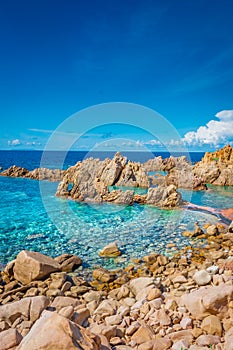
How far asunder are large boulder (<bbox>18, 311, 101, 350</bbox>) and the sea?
7.74 metres

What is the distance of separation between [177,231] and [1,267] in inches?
436

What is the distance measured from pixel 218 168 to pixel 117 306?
44245mm

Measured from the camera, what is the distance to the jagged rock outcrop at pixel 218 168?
4541 centimetres

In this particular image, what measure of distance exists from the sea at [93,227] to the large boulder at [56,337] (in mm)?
7745

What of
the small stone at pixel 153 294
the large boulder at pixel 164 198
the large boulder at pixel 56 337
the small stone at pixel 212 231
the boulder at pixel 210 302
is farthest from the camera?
the large boulder at pixel 164 198

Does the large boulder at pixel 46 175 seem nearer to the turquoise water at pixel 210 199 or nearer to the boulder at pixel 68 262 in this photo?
the turquoise water at pixel 210 199

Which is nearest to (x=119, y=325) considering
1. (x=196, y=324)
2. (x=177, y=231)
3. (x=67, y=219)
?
(x=196, y=324)

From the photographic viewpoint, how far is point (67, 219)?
2141cm

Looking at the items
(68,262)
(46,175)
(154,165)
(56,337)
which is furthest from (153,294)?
(154,165)

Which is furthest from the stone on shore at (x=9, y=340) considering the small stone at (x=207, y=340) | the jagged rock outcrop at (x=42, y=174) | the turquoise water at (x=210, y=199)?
the jagged rock outcrop at (x=42, y=174)

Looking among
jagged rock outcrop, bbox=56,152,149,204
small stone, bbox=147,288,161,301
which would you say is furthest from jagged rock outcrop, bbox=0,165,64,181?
small stone, bbox=147,288,161,301

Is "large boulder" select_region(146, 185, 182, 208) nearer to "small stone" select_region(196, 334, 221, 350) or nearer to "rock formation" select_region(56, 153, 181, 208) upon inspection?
"rock formation" select_region(56, 153, 181, 208)

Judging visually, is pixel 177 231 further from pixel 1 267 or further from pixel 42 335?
pixel 42 335

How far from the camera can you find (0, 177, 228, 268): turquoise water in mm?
14430
